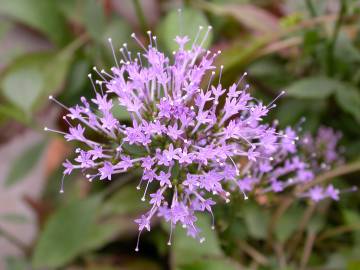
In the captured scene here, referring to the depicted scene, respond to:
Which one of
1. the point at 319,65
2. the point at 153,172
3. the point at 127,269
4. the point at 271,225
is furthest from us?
the point at 319,65

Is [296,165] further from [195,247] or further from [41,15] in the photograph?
[41,15]

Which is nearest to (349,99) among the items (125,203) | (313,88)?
(313,88)

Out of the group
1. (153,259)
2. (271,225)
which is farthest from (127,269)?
(271,225)

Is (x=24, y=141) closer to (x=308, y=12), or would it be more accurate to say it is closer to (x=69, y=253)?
(x=69, y=253)

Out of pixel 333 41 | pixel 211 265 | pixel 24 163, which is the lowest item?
pixel 211 265

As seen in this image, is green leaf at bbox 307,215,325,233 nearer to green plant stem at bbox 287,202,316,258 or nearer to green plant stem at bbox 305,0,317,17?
green plant stem at bbox 287,202,316,258

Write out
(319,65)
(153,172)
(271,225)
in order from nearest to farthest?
(153,172)
(271,225)
(319,65)

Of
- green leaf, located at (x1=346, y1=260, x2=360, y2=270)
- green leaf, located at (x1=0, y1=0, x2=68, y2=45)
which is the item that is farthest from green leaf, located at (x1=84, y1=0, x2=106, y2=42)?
green leaf, located at (x1=346, y1=260, x2=360, y2=270)
